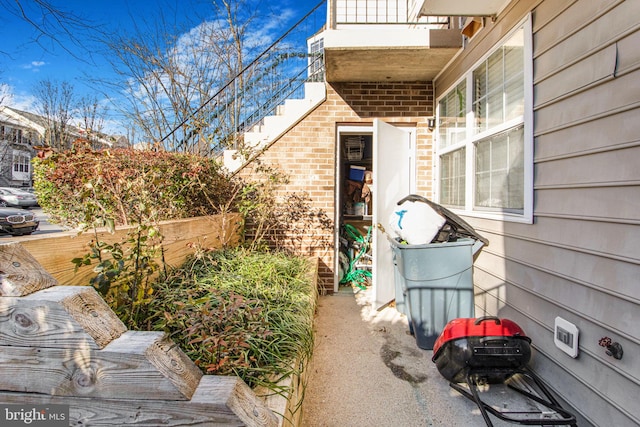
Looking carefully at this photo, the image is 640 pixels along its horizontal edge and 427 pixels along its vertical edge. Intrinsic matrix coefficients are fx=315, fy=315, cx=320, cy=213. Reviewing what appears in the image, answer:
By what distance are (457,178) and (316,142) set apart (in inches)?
74.7

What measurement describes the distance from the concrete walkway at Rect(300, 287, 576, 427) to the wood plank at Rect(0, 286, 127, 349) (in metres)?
1.39

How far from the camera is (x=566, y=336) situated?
186 centimetres

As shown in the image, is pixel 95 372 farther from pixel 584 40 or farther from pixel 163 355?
pixel 584 40

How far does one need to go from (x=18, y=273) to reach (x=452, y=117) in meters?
4.00

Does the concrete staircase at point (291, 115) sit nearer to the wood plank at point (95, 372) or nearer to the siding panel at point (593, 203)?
the siding panel at point (593, 203)

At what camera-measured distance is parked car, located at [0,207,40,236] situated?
7.31 meters

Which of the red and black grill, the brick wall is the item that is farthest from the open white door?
the red and black grill

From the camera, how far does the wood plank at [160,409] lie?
107 cm

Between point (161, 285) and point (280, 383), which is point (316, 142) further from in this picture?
point (280, 383)

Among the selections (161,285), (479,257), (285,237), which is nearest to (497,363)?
(479,257)

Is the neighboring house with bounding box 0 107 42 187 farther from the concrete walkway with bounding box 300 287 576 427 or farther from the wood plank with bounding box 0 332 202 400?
the wood plank with bounding box 0 332 202 400

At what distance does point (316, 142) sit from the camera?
14.4 feet

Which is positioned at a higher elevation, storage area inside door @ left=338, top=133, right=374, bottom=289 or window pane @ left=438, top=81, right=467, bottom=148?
window pane @ left=438, top=81, right=467, bottom=148

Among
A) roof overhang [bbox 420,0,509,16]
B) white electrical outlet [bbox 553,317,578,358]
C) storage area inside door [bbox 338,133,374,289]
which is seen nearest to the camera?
white electrical outlet [bbox 553,317,578,358]
